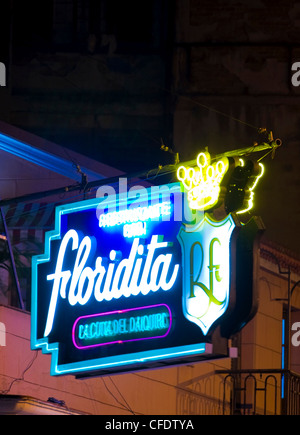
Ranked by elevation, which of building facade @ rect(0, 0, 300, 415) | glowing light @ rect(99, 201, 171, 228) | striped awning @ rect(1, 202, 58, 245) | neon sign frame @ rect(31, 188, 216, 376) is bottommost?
neon sign frame @ rect(31, 188, 216, 376)

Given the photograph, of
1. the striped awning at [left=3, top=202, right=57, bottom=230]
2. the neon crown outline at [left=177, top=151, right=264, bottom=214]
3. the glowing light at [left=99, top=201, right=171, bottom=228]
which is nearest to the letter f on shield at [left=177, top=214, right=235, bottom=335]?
the neon crown outline at [left=177, top=151, right=264, bottom=214]

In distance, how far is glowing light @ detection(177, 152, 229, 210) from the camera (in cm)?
1273

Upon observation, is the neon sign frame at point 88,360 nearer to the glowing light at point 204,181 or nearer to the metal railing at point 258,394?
the glowing light at point 204,181

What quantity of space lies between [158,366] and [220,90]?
17265 millimetres

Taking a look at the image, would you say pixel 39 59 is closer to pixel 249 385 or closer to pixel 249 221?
pixel 249 385

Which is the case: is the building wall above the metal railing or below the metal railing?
above

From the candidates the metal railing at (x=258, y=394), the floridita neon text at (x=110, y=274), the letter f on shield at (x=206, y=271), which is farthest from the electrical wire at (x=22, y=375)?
the metal railing at (x=258, y=394)

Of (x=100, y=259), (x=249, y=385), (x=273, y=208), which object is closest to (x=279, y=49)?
(x=273, y=208)

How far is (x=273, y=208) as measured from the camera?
2900cm

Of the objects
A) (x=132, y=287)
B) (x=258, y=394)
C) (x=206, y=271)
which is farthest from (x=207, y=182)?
(x=258, y=394)

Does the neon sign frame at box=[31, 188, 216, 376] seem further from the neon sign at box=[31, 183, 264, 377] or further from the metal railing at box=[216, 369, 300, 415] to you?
the metal railing at box=[216, 369, 300, 415]

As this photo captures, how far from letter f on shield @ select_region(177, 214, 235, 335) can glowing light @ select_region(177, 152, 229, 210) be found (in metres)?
0.21

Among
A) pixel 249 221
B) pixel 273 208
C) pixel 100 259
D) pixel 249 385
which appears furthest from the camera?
pixel 273 208

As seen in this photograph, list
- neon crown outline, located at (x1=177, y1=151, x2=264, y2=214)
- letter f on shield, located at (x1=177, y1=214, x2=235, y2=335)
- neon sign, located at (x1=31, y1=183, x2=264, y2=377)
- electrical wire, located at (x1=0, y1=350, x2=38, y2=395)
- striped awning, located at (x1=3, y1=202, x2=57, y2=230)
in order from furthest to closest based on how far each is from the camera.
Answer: striped awning, located at (x1=3, y1=202, x2=57, y2=230) → electrical wire, located at (x1=0, y1=350, x2=38, y2=395) → neon crown outline, located at (x1=177, y1=151, x2=264, y2=214) → neon sign, located at (x1=31, y1=183, x2=264, y2=377) → letter f on shield, located at (x1=177, y1=214, x2=235, y2=335)
